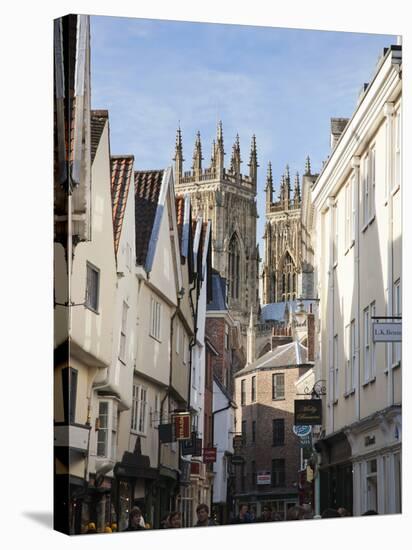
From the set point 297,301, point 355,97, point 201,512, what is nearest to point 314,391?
point 297,301

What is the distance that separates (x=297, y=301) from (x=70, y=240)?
4.14 metres

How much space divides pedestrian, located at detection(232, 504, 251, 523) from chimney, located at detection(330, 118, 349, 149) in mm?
4940

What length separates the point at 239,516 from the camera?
1828cm

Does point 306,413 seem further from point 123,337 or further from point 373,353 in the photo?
point 123,337

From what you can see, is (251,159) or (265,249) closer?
(251,159)

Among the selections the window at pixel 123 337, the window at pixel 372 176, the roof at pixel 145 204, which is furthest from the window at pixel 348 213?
the window at pixel 123 337

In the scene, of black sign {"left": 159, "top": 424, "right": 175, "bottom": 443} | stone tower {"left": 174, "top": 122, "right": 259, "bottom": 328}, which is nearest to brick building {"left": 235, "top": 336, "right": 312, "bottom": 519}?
stone tower {"left": 174, "top": 122, "right": 259, "bottom": 328}

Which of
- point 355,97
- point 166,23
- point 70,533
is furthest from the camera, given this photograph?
point 355,97

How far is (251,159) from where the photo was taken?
18625 millimetres

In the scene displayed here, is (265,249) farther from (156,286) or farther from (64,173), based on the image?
(64,173)

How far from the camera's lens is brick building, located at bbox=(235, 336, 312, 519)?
60.1ft

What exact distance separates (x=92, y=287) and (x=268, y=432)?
3205 mm

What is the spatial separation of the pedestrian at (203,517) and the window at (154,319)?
220 cm

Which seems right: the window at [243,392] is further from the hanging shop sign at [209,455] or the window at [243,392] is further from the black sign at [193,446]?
the black sign at [193,446]
